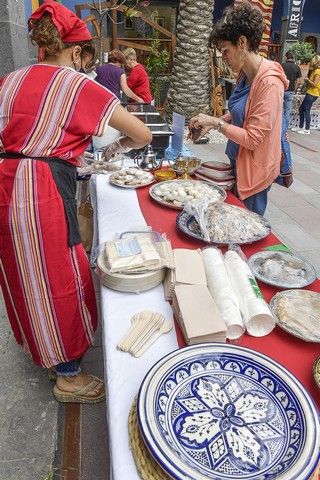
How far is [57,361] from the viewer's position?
170 cm

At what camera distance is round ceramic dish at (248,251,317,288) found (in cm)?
138

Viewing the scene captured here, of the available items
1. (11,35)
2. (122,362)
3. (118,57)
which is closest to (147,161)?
(122,362)

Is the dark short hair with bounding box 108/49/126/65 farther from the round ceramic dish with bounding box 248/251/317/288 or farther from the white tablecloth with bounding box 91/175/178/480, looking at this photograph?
the round ceramic dish with bounding box 248/251/317/288

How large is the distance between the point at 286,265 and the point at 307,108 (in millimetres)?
8848

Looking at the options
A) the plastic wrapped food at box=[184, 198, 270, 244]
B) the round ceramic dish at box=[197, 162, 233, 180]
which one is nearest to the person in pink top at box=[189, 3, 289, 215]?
the round ceramic dish at box=[197, 162, 233, 180]

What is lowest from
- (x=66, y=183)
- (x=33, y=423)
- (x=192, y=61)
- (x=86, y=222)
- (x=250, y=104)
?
(x=33, y=423)

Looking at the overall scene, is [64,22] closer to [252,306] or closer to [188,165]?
[252,306]

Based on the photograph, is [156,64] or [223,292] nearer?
[223,292]

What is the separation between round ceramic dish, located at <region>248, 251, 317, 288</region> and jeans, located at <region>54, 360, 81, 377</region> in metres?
1.00

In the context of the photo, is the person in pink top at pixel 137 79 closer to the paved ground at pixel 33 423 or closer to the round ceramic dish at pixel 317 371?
the paved ground at pixel 33 423

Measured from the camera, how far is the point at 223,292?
4.00ft

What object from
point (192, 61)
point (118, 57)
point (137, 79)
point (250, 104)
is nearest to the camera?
point (250, 104)

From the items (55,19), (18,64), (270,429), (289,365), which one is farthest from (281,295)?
(18,64)

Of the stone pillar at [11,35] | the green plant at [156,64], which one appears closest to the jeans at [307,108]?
the green plant at [156,64]
